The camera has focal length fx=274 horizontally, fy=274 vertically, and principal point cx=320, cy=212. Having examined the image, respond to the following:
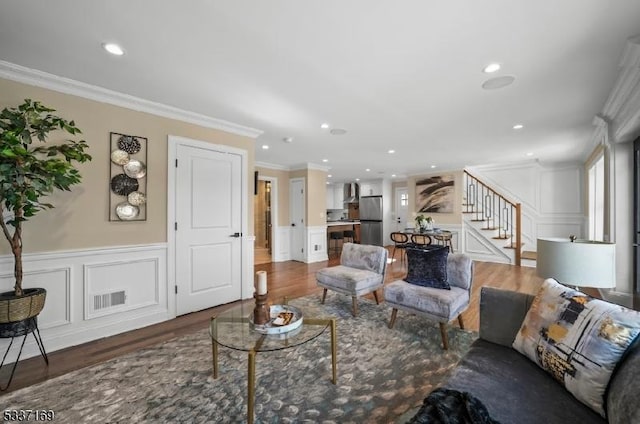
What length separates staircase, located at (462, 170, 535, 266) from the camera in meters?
6.34

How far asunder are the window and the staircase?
1.16 m

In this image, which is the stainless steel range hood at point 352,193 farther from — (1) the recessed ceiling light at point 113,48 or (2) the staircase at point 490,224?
(1) the recessed ceiling light at point 113,48

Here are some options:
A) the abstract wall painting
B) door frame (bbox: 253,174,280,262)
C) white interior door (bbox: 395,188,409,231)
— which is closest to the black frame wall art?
door frame (bbox: 253,174,280,262)

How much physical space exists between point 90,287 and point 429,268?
11.0 feet

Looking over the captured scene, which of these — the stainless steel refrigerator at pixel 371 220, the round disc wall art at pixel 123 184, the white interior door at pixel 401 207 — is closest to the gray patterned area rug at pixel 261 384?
the round disc wall art at pixel 123 184

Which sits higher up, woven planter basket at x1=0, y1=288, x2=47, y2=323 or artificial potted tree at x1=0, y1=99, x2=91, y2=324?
artificial potted tree at x1=0, y1=99, x2=91, y2=324

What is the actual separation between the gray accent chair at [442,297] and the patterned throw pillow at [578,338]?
0.93m

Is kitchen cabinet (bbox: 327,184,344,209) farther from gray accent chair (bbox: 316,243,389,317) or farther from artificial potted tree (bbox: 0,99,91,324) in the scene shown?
artificial potted tree (bbox: 0,99,91,324)

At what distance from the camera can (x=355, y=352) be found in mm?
2406

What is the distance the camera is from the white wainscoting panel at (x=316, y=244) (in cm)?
662

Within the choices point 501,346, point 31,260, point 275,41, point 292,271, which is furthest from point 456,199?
point 31,260

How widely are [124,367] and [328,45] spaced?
2.91 meters

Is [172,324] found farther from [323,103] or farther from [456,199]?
[456,199]

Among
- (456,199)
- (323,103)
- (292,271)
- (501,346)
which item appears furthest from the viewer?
(456,199)
